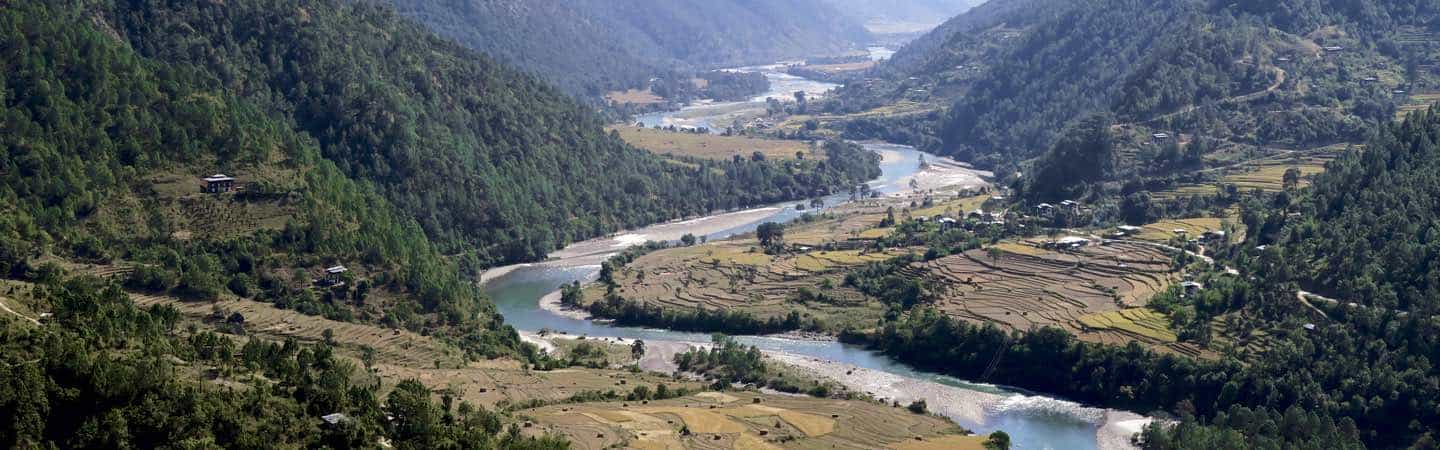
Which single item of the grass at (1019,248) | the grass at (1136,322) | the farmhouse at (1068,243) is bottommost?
the grass at (1136,322)

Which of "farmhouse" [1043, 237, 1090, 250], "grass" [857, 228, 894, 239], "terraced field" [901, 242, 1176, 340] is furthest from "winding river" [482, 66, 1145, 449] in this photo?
"farmhouse" [1043, 237, 1090, 250]

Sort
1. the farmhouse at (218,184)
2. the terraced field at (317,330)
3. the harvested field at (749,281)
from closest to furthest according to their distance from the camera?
the terraced field at (317,330), the farmhouse at (218,184), the harvested field at (749,281)

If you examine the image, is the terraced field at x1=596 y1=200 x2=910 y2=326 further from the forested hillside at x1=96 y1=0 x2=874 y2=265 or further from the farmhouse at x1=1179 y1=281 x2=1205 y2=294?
the farmhouse at x1=1179 y1=281 x2=1205 y2=294

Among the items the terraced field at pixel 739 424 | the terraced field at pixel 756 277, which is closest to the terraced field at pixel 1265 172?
the terraced field at pixel 756 277

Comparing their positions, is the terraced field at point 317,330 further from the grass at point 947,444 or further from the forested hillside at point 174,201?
the grass at point 947,444

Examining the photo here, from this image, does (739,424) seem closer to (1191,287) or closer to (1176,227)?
(1191,287)

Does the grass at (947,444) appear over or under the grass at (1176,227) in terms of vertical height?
under
